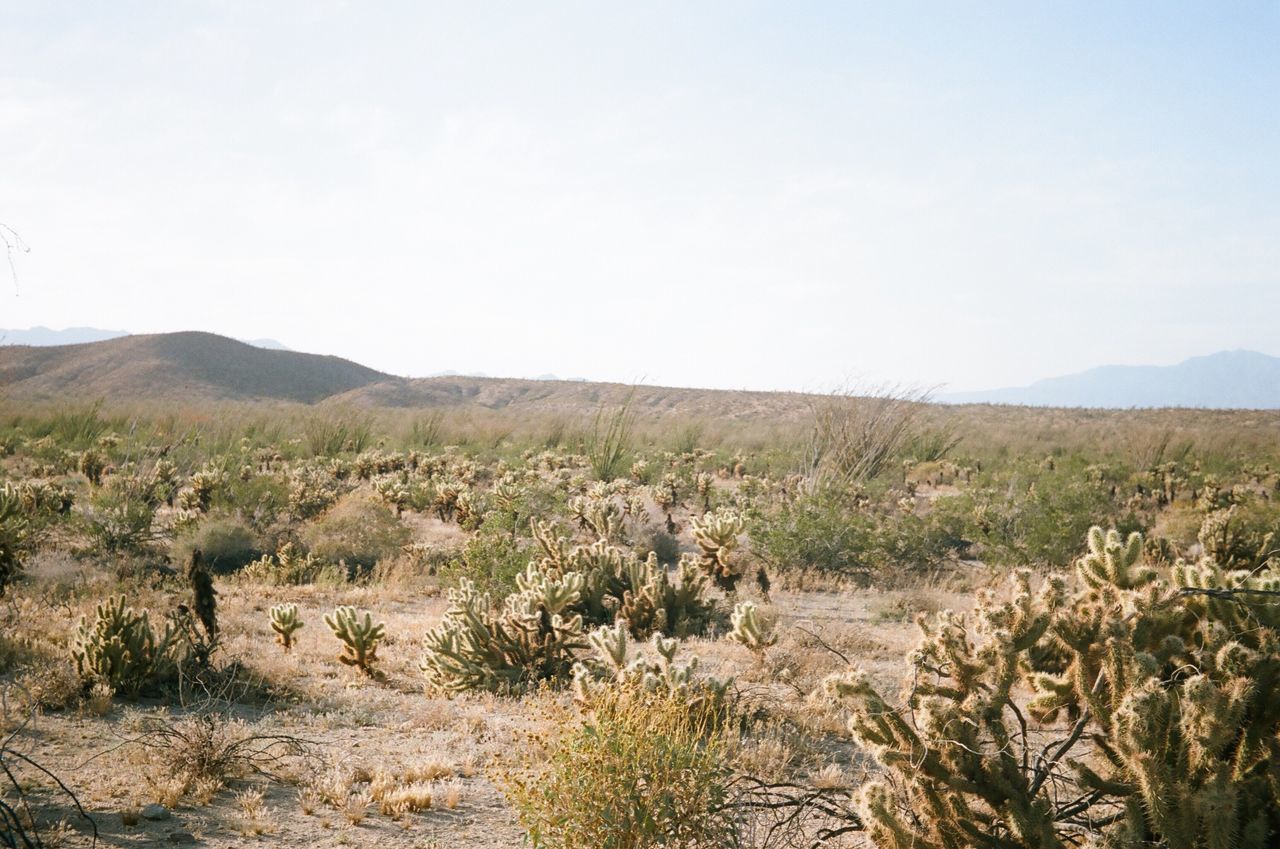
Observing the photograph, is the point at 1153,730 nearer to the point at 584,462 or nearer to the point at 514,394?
the point at 584,462

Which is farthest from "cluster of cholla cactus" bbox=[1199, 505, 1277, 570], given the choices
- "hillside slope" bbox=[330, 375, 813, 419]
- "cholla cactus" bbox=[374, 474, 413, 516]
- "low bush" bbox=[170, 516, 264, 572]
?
"hillside slope" bbox=[330, 375, 813, 419]

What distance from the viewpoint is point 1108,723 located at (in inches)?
115

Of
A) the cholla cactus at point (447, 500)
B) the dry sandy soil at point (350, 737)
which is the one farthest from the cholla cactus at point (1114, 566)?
the cholla cactus at point (447, 500)

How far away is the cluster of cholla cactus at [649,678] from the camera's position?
15.3 feet

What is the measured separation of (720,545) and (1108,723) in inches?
261

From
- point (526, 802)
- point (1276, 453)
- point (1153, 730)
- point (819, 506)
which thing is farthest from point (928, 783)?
point (1276, 453)

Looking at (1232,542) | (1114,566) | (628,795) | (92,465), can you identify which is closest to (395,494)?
(92,465)

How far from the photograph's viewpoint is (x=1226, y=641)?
120 inches

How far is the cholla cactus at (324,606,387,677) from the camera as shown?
6.70 meters

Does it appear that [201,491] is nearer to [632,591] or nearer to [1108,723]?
[632,591]

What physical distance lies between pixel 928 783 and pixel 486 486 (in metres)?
16.3

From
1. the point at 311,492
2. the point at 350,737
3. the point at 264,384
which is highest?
the point at 264,384

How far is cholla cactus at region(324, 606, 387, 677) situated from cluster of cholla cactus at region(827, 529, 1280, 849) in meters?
4.64

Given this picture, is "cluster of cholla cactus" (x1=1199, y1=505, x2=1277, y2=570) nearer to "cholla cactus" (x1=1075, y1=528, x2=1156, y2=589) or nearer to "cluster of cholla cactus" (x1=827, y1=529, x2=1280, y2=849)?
"cholla cactus" (x1=1075, y1=528, x2=1156, y2=589)
